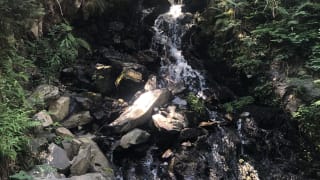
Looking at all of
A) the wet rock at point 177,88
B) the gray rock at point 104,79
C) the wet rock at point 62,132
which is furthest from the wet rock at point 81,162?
the wet rock at point 177,88

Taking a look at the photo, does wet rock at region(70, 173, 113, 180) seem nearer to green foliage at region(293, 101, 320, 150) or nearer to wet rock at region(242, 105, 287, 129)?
wet rock at region(242, 105, 287, 129)

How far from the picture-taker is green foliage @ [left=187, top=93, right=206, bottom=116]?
1243cm

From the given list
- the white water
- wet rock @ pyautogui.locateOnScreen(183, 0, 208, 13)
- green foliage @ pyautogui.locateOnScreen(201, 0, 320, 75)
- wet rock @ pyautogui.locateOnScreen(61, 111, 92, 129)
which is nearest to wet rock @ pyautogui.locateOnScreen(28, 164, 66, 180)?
wet rock @ pyautogui.locateOnScreen(61, 111, 92, 129)

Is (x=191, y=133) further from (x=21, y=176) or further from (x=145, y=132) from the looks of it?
(x=21, y=176)

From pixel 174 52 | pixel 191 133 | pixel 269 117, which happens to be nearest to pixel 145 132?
pixel 191 133

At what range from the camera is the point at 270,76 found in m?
12.7

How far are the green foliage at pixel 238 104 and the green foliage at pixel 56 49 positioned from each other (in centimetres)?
570

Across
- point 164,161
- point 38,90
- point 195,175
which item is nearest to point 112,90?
point 38,90

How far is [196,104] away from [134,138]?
304cm

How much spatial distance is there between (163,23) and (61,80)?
21.3 ft

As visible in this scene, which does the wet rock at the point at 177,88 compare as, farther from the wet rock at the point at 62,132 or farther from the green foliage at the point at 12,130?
the green foliage at the point at 12,130

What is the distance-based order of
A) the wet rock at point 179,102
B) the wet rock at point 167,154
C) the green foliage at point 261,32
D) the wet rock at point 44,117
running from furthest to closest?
the wet rock at point 179,102 < the green foliage at point 261,32 < the wet rock at point 167,154 < the wet rock at point 44,117

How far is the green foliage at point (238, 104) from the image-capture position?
12.7 metres

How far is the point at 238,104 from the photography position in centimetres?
1282
